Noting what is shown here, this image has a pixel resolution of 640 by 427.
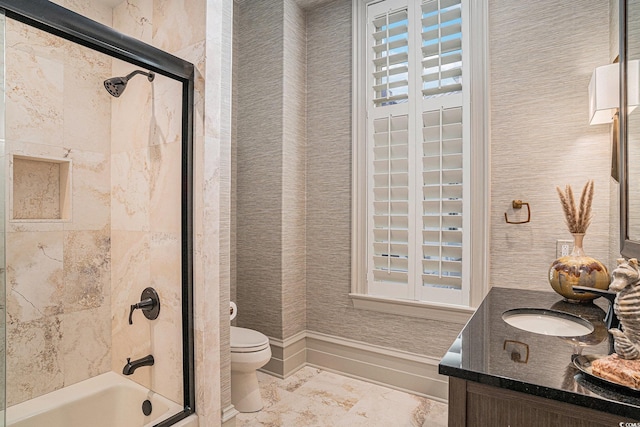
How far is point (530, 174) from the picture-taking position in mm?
2098

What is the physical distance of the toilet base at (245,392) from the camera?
2232mm

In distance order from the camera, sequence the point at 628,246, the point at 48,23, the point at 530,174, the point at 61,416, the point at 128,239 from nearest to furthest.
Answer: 1. the point at 48,23
2. the point at 628,246
3. the point at 61,416
4. the point at 128,239
5. the point at 530,174

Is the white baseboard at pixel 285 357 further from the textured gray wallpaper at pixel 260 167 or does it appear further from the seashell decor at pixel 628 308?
the seashell decor at pixel 628 308

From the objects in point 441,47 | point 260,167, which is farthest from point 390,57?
point 260,167

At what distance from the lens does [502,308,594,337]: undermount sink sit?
4.09ft

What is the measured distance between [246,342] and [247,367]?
0.15 metres

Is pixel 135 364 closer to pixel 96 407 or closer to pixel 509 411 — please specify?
pixel 96 407

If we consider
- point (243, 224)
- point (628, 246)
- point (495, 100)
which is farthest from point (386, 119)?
point (628, 246)

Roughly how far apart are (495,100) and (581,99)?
1.45 ft

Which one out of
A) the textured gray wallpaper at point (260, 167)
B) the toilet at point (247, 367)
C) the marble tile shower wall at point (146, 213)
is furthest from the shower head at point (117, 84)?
the toilet at point (247, 367)

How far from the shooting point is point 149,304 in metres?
1.69

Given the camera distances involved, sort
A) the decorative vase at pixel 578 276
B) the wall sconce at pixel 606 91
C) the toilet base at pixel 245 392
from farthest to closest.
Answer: the toilet base at pixel 245 392, the wall sconce at pixel 606 91, the decorative vase at pixel 578 276

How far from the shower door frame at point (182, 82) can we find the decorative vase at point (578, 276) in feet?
5.29

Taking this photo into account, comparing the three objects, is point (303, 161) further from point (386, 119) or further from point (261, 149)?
point (386, 119)
